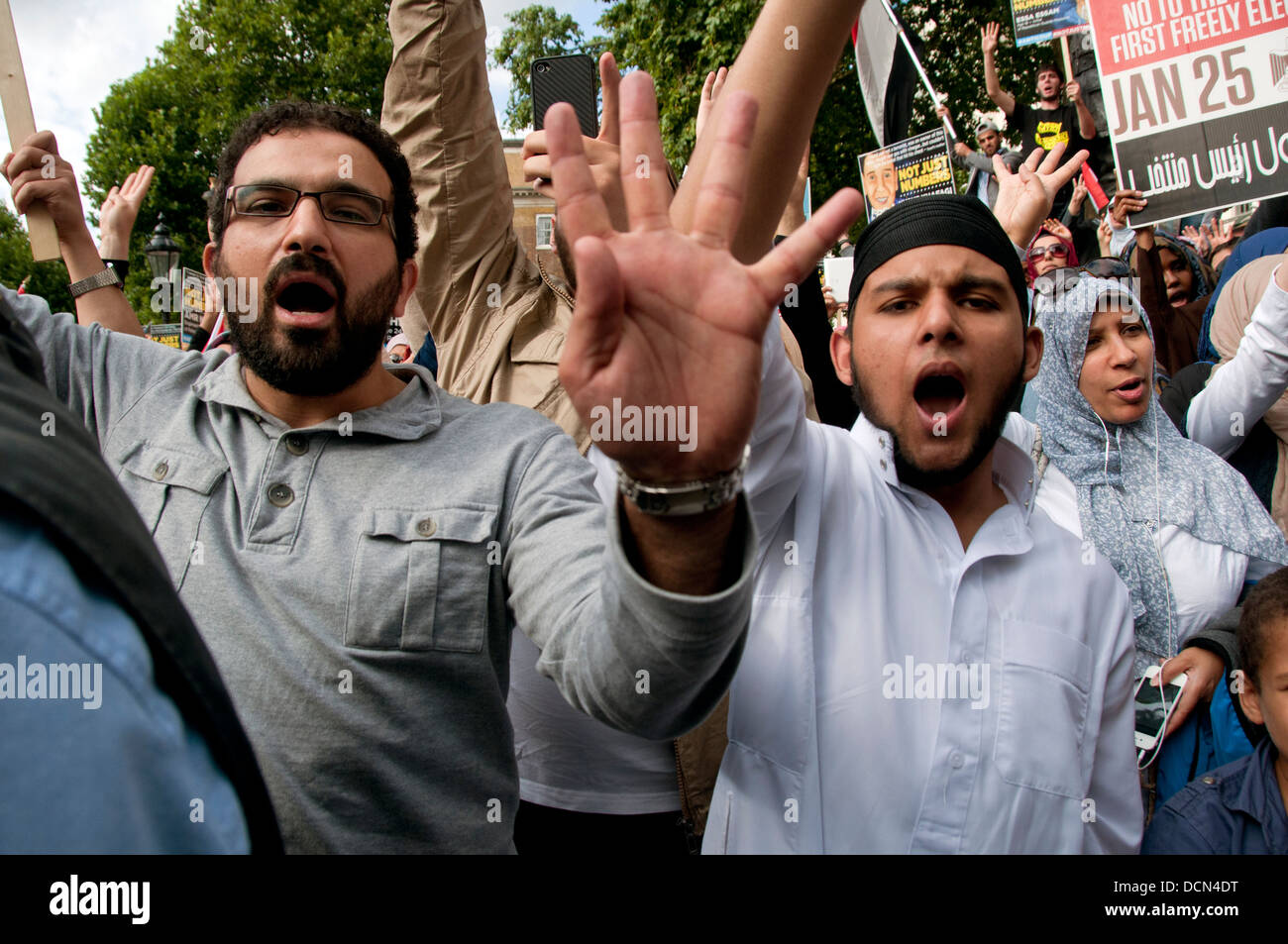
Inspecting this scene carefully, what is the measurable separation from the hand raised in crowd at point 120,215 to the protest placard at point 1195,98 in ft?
14.9

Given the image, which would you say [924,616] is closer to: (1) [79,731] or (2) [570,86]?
(1) [79,731]

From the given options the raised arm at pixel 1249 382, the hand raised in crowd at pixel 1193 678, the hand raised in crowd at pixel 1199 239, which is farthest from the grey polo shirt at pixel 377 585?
the hand raised in crowd at pixel 1199 239

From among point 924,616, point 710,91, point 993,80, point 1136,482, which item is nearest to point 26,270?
point 993,80

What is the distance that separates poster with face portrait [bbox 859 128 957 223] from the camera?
6.00 metres

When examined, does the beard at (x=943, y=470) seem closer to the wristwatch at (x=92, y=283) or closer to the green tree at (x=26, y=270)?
the wristwatch at (x=92, y=283)

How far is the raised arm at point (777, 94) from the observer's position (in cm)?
119

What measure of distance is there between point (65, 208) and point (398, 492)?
1602 mm

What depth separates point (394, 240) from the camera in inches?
75.7

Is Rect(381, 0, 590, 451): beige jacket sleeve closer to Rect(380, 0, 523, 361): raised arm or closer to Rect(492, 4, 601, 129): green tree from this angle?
Rect(380, 0, 523, 361): raised arm

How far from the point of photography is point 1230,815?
201cm

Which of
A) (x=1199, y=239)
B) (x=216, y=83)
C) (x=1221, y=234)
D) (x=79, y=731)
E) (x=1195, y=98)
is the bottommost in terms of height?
(x=79, y=731)

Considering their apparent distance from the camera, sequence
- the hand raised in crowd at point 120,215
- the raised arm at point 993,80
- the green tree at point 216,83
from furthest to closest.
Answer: the green tree at point 216,83
the raised arm at point 993,80
the hand raised in crowd at point 120,215
